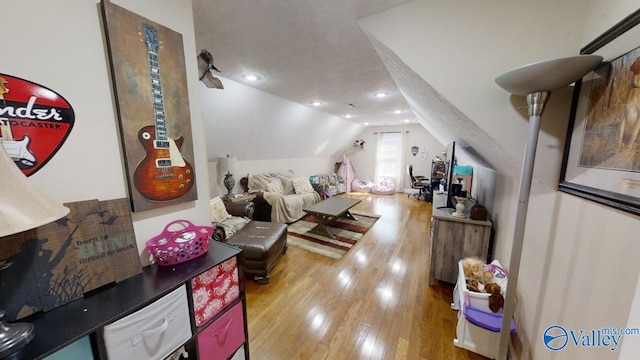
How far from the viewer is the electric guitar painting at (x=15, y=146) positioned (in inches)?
23.3

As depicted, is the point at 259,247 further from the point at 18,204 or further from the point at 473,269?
the point at 473,269

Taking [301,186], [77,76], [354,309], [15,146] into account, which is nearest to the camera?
[15,146]

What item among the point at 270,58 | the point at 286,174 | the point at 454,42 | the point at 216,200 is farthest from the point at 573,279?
the point at 286,174

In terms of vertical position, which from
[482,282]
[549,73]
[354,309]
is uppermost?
[549,73]

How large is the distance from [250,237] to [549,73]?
2.55 metres

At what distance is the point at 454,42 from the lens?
1156 mm

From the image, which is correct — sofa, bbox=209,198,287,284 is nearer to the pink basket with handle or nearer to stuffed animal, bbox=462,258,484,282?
the pink basket with handle

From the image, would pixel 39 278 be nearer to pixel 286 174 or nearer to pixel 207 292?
pixel 207 292

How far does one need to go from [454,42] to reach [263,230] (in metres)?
2.47

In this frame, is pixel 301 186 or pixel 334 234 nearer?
pixel 334 234

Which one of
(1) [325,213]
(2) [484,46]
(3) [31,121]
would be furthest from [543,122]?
(1) [325,213]

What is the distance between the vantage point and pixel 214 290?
38.6 inches

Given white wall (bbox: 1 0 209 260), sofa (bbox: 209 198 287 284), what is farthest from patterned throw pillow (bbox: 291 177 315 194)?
white wall (bbox: 1 0 209 260)

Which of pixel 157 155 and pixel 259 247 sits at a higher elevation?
pixel 157 155
